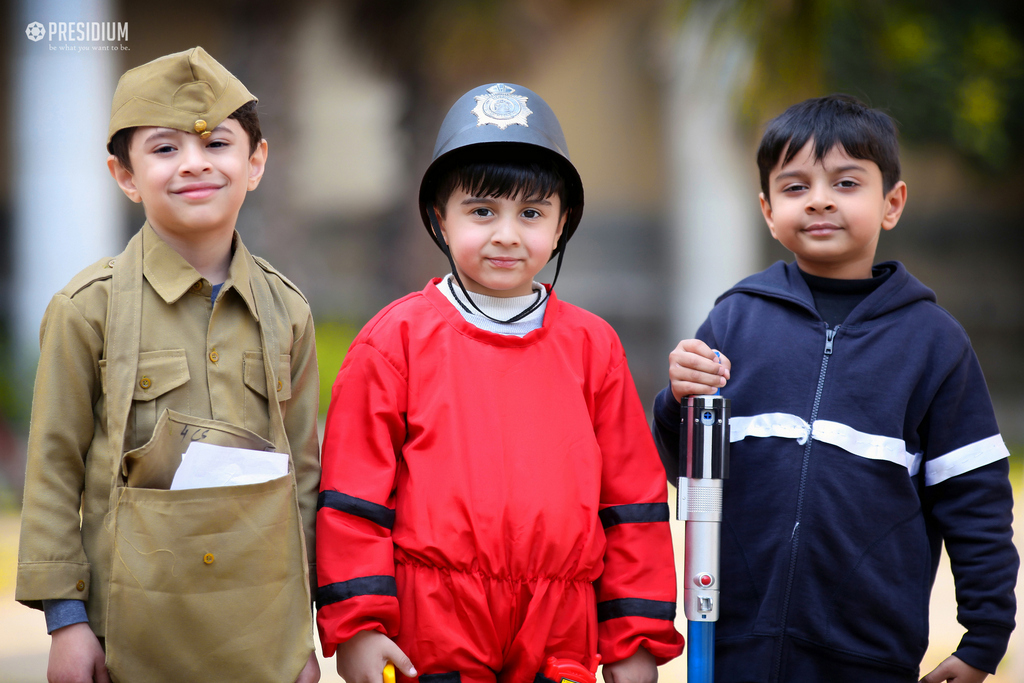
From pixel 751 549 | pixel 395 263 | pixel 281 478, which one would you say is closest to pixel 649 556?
pixel 751 549

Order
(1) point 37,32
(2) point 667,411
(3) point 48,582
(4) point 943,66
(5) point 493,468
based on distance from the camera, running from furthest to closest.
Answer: (4) point 943,66 → (1) point 37,32 → (2) point 667,411 → (5) point 493,468 → (3) point 48,582

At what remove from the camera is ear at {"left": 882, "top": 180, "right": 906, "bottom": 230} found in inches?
91.4

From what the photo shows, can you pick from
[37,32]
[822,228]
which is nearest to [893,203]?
[822,228]

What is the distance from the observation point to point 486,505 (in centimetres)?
190

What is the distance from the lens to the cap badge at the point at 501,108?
6.79ft

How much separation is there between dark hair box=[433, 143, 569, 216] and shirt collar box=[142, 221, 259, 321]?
0.51m

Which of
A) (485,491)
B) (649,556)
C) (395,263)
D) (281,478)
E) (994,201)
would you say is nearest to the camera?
(281,478)

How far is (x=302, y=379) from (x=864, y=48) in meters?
8.34

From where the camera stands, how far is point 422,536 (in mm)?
1887

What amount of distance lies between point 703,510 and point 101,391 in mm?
1270

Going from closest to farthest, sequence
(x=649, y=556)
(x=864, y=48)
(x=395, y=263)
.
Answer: (x=649, y=556), (x=395, y=263), (x=864, y=48)

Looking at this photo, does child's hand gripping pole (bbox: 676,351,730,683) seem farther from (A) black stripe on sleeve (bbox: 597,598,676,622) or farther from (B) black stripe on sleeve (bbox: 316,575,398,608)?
(B) black stripe on sleeve (bbox: 316,575,398,608)

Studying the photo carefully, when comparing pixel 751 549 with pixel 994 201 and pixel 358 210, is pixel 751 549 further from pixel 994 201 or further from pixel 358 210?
pixel 994 201

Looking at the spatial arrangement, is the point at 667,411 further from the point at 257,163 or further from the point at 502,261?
the point at 257,163
